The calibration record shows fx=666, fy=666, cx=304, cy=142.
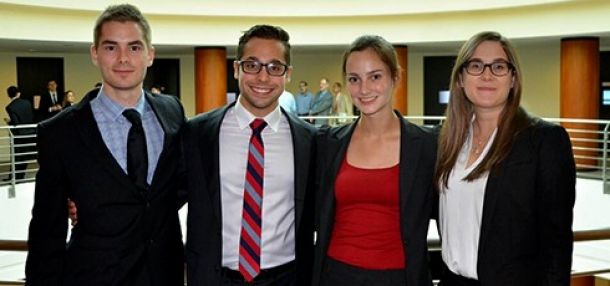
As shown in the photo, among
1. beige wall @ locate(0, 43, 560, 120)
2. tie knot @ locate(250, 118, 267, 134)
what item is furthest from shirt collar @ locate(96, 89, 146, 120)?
beige wall @ locate(0, 43, 560, 120)

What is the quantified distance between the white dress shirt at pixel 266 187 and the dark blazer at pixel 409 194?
159mm

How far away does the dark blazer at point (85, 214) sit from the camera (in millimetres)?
2871

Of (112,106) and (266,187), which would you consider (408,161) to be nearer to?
(266,187)

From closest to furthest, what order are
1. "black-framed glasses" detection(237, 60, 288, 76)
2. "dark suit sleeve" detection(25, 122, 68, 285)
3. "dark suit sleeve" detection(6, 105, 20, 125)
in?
"dark suit sleeve" detection(25, 122, 68, 285) < "black-framed glasses" detection(237, 60, 288, 76) < "dark suit sleeve" detection(6, 105, 20, 125)

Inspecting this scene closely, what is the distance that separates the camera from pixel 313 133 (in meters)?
3.40

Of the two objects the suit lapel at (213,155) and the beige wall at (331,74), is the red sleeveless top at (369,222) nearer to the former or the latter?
the suit lapel at (213,155)

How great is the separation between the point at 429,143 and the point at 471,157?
0.26 m

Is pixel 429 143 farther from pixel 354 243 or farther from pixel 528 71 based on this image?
pixel 528 71

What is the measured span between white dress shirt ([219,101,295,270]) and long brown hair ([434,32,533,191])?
0.74 m

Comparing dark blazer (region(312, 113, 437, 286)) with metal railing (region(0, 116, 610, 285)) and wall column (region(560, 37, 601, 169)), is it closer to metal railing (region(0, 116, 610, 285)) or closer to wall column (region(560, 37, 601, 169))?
metal railing (region(0, 116, 610, 285))

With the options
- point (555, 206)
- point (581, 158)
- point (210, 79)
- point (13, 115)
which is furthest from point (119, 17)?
point (210, 79)

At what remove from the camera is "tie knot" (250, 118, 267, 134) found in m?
3.28

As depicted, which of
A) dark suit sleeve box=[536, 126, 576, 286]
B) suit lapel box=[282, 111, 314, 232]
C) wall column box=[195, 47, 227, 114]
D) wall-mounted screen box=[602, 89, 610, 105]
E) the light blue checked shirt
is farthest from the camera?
wall-mounted screen box=[602, 89, 610, 105]

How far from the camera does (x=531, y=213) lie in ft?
9.20
